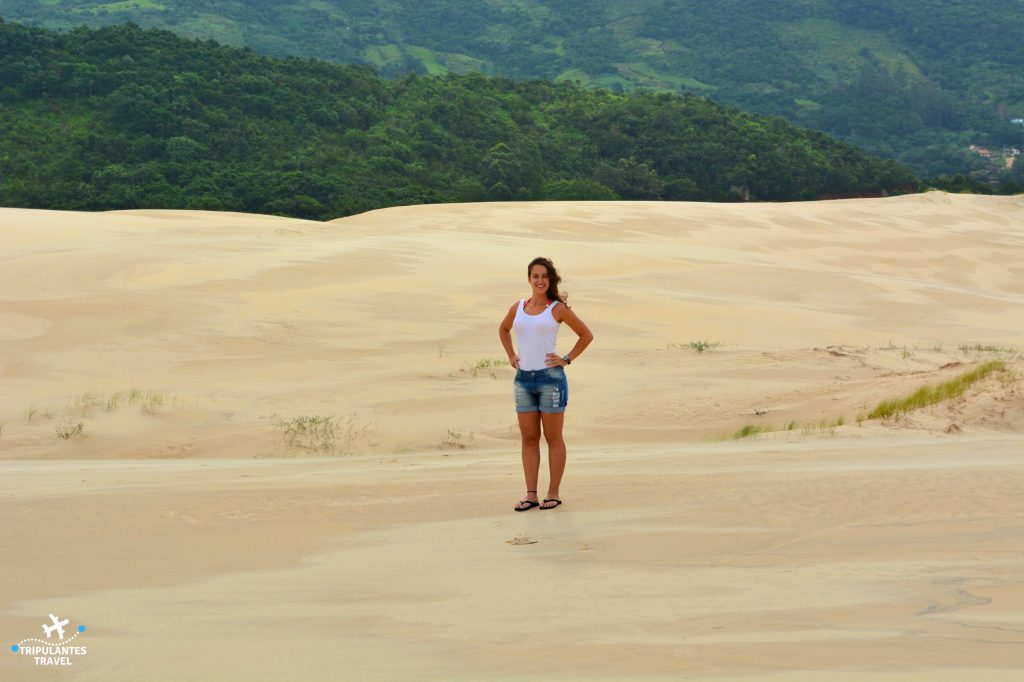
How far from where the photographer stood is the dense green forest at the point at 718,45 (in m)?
128

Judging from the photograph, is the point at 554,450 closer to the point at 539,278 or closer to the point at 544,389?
the point at 544,389

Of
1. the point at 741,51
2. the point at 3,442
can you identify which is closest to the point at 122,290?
the point at 3,442

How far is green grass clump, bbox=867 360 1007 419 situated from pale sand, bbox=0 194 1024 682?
12 cm

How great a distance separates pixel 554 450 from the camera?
6.29 meters

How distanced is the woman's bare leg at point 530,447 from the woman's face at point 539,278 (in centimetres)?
68

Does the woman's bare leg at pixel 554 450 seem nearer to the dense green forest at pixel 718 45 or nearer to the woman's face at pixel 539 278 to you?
the woman's face at pixel 539 278

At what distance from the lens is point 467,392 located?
35.8 ft

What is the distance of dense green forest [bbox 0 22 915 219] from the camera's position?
163ft

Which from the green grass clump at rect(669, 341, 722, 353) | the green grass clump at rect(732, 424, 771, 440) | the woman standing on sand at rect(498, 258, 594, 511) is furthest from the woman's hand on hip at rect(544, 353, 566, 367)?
the green grass clump at rect(669, 341, 722, 353)

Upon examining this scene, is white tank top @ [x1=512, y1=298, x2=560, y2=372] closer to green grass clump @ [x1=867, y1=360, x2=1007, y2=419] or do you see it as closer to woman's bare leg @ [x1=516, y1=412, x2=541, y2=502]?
woman's bare leg @ [x1=516, y1=412, x2=541, y2=502]

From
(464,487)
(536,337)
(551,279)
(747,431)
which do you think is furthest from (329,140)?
(536,337)

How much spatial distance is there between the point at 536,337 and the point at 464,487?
3.63ft

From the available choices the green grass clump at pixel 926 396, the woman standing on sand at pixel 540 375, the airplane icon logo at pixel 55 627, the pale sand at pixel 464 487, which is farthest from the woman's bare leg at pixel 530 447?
the green grass clump at pixel 926 396

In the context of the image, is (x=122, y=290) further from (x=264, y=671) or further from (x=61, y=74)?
(x=61, y=74)
